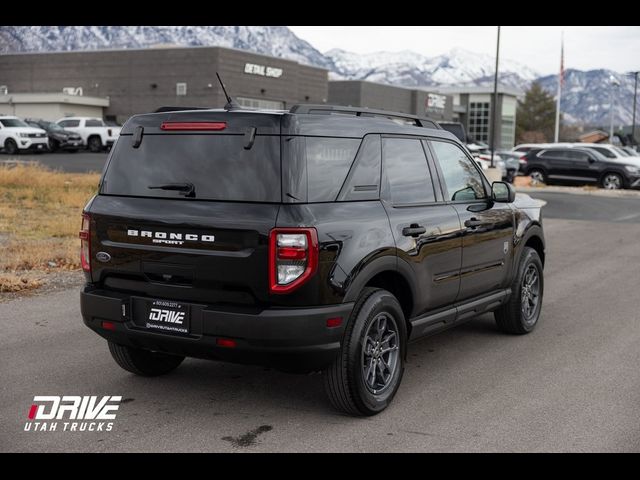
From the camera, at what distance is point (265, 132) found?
15.8ft

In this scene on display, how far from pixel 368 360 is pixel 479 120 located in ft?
317

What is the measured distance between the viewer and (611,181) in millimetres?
31391

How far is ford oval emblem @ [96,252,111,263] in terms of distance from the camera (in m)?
5.16

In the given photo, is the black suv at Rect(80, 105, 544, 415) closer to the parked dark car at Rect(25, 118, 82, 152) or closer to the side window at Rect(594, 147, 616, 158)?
the side window at Rect(594, 147, 616, 158)

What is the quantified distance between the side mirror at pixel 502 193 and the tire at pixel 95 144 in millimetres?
39018

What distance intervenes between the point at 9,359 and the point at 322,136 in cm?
323

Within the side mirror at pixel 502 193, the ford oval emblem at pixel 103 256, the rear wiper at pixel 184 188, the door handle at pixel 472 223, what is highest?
the rear wiper at pixel 184 188

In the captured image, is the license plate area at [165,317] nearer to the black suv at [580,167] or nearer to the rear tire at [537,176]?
the black suv at [580,167]

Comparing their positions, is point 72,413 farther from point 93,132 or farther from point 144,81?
point 144,81

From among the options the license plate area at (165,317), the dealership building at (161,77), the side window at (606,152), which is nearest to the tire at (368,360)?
the license plate area at (165,317)

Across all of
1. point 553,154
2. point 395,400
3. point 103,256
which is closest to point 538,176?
point 553,154

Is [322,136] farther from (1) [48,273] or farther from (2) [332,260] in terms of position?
(1) [48,273]

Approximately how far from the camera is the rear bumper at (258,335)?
4633 mm

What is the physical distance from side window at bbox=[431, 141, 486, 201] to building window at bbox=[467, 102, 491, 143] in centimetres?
9150
